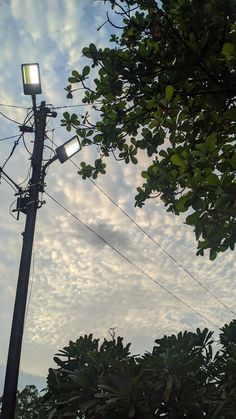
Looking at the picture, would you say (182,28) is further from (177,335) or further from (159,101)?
(177,335)

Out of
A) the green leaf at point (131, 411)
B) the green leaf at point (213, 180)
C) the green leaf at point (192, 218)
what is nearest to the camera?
the green leaf at point (213, 180)

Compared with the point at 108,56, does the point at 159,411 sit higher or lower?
lower

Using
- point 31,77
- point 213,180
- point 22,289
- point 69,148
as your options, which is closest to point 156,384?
point 22,289

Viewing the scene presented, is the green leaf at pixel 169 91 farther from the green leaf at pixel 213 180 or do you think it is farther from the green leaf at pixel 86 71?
the green leaf at pixel 86 71

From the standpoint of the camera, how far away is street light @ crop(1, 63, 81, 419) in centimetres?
519

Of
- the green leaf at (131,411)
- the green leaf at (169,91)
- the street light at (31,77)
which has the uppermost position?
the street light at (31,77)

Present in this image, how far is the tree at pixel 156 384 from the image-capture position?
4.58 metres

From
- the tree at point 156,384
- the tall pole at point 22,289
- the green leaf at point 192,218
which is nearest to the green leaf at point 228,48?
the green leaf at point 192,218

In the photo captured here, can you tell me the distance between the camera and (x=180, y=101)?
13.6 ft

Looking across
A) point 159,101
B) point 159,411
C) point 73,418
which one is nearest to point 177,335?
point 159,411

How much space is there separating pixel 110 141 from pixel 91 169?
66cm

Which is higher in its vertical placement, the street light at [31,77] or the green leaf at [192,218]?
the street light at [31,77]

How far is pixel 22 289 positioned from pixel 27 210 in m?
1.44

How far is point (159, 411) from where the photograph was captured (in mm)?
4750
